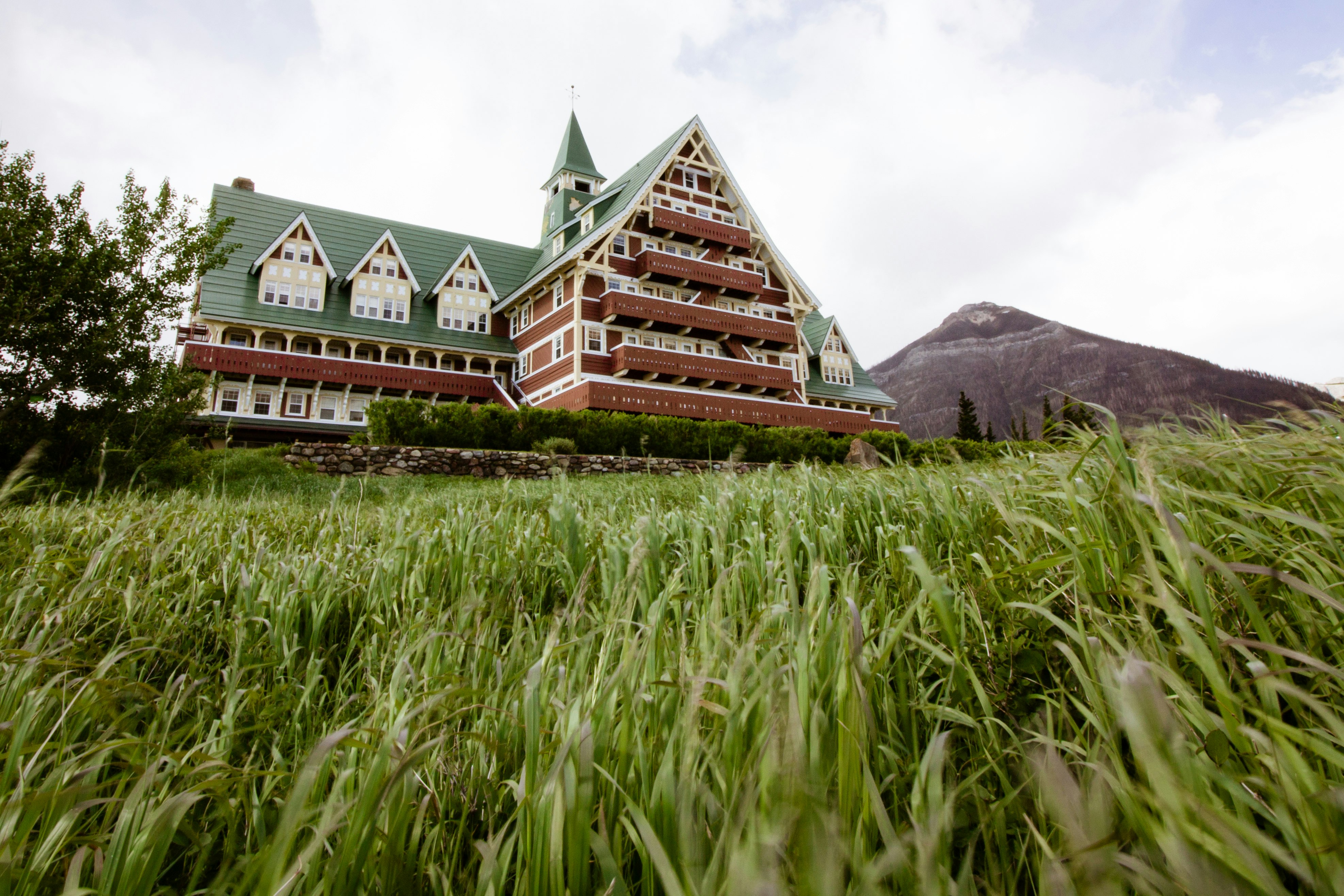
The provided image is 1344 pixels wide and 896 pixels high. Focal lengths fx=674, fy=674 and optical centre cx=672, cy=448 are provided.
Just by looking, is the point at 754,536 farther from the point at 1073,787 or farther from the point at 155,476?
the point at 155,476

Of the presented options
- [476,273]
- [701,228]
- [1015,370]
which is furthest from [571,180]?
[1015,370]

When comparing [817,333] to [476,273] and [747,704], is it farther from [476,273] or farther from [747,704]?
[747,704]

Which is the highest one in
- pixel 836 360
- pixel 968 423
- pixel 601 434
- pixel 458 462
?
pixel 836 360

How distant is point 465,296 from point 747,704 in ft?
117

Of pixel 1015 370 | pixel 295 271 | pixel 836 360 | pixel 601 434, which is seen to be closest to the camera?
pixel 601 434

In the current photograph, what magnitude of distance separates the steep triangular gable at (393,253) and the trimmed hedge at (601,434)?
15.8 m

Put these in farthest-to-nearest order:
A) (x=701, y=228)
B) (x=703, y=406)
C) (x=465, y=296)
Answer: (x=465, y=296), (x=701, y=228), (x=703, y=406)

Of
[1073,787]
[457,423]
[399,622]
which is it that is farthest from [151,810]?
[457,423]

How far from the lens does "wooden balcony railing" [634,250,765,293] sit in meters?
30.2

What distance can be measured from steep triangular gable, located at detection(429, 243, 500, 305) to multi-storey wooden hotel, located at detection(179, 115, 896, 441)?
0.46ft

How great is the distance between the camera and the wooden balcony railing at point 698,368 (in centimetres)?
2792

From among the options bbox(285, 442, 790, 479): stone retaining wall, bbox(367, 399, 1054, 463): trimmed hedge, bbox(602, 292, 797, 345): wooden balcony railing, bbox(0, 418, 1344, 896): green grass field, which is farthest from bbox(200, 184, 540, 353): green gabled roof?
bbox(0, 418, 1344, 896): green grass field

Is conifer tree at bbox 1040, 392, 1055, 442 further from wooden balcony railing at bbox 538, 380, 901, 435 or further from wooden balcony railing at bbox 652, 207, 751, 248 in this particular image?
wooden balcony railing at bbox 652, 207, 751, 248

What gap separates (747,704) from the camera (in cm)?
157
